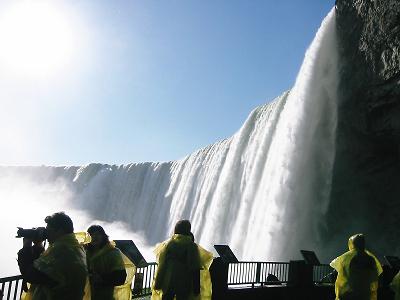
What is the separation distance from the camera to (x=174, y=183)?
3894 centimetres

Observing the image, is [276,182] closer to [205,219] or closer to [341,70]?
[341,70]

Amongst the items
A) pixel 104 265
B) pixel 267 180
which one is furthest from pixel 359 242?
pixel 267 180

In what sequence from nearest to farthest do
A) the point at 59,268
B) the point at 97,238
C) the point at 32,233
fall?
1. the point at 59,268
2. the point at 32,233
3. the point at 97,238

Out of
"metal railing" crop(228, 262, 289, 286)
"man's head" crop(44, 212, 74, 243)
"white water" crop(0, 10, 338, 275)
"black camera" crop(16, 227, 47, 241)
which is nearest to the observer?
"man's head" crop(44, 212, 74, 243)

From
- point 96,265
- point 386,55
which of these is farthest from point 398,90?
point 96,265

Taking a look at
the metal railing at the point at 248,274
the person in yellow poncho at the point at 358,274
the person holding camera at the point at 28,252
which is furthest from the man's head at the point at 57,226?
the metal railing at the point at 248,274

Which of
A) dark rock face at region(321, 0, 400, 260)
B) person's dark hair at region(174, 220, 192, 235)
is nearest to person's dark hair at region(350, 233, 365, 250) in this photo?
person's dark hair at region(174, 220, 192, 235)

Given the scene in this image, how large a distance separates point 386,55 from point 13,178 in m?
59.4

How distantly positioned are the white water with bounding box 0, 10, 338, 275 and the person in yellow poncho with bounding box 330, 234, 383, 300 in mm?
12310

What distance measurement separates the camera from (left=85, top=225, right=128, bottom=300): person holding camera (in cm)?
507

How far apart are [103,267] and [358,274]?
3975mm

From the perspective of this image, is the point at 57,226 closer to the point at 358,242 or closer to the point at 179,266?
the point at 179,266

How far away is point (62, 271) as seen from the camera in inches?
167

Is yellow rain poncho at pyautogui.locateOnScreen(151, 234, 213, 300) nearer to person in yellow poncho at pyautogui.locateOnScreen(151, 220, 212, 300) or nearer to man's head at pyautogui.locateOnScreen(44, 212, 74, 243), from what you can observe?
person in yellow poncho at pyautogui.locateOnScreen(151, 220, 212, 300)
